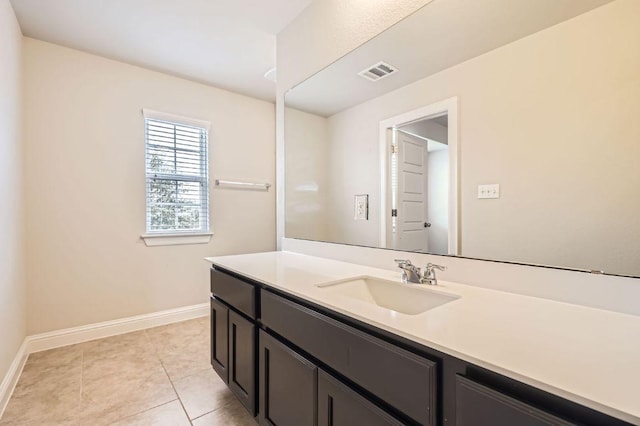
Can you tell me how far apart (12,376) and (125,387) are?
2.44ft

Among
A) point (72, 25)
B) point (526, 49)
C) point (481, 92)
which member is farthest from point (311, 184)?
point (72, 25)

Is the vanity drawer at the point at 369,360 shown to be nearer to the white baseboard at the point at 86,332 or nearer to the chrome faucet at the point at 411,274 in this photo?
the chrome faucet at the point at 411,274

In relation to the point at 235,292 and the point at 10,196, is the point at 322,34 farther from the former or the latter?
the point at 10,196

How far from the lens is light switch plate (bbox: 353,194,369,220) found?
67.6 inches

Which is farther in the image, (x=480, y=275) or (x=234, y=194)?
(x=234, y=194)

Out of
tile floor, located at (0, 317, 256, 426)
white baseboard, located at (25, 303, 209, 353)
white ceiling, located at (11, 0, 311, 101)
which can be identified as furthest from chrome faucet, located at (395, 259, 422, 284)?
white baseboard, located at (25, 303, 209, 353)

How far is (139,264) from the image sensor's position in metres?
2.79

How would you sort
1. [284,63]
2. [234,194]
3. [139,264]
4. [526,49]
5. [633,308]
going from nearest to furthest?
[633,308] → [526,49] → [284,63] → [139,264] → [234,194]

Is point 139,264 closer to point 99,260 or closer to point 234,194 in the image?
point 99,260

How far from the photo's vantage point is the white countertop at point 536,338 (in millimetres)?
492

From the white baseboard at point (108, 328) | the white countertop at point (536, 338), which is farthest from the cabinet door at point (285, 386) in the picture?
the white baseboard at point (108, 328)

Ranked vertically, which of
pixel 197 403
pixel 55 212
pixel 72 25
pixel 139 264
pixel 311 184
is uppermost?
pixel 72 25

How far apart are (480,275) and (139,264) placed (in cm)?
291

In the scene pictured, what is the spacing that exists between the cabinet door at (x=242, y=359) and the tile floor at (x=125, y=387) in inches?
8.0
